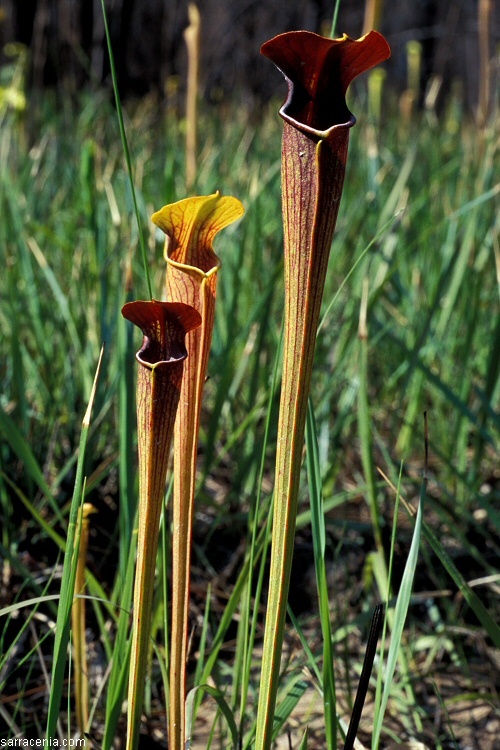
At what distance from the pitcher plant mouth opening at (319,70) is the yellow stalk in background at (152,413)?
100mm

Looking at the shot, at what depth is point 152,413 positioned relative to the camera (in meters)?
0.37

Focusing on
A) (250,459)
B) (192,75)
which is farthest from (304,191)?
(192,75)

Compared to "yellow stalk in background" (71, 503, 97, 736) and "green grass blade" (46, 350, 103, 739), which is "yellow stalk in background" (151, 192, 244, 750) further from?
"yellow stalk in background" (71, 503, 97, 736)

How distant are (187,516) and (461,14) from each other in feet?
23.5

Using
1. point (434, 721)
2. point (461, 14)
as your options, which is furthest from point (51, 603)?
point (461, 14)

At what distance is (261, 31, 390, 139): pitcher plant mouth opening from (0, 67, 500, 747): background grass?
219 mm

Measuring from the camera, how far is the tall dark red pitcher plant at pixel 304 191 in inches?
11.9

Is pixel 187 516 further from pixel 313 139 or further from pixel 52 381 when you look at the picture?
pixel 52 381

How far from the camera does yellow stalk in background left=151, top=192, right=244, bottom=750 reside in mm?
405

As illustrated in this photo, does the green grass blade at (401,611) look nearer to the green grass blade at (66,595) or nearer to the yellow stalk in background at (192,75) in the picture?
the green grass blade at (66,595)

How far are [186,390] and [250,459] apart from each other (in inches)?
19.2

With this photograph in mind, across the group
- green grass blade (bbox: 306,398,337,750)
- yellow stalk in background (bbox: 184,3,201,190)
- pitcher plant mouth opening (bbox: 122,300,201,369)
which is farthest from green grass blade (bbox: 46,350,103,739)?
Answer: yellow stalk in background (bbox: 184,3,201,190)

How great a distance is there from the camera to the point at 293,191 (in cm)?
32

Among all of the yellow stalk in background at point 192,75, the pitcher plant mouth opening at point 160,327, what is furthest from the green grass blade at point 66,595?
the yellow stalk in background at point 192,75
